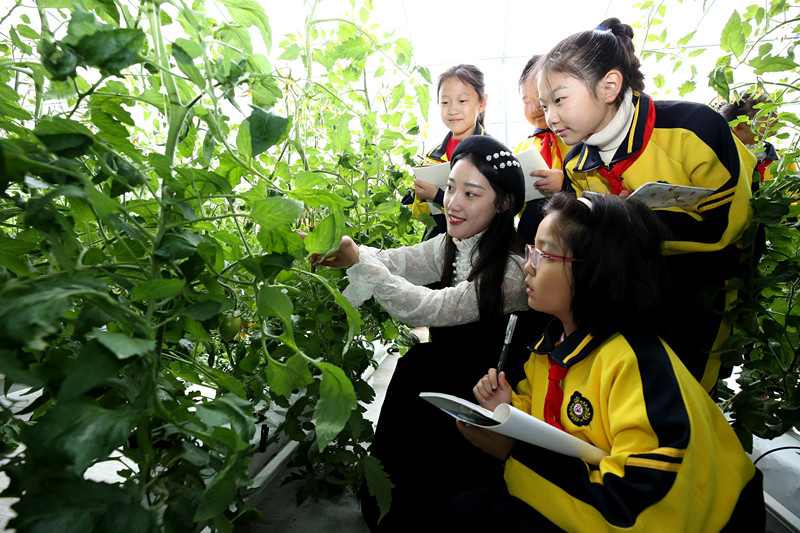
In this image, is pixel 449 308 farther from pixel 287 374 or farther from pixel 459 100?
pixel 459 100

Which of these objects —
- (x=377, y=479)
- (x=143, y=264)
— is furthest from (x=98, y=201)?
(x=377, y=479)

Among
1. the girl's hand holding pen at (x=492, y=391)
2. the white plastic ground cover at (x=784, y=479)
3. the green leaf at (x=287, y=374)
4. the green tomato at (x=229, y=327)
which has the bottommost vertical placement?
the white plastic ground cover at (x=784, y=479)

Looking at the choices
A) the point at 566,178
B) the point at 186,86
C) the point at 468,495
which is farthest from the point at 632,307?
the point at 186,86

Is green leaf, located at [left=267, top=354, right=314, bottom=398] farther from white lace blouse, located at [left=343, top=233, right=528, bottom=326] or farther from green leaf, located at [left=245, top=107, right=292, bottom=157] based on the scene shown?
white lace blouse, located at [left=343, top=233, right=528, bottom=326]

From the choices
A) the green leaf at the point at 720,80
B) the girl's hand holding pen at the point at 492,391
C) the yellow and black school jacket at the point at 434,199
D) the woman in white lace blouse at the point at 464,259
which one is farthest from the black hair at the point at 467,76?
the girl's hand holding pen at the point at 492,391

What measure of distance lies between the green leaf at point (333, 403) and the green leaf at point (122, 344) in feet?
0.61

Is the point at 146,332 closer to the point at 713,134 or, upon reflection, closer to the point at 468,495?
the point at 468,495

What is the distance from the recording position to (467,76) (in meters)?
1.74

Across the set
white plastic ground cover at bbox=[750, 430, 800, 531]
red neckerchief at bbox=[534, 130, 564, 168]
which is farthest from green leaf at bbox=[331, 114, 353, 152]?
white plastic ground cover at bbox=[750, 430, 800, 531]

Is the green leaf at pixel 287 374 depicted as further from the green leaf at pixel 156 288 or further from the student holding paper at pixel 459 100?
the student holding paper at pixel 459 100

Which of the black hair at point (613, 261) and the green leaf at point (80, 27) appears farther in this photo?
the black hair at point (613, 261)

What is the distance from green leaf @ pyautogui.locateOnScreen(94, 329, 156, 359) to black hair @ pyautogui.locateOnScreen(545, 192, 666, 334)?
71cm

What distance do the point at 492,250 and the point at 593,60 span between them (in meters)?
0.48

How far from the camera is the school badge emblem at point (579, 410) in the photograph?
805mm
